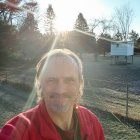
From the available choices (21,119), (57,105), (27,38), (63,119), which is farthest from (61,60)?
(27,38)

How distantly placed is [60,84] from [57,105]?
0.17 meters

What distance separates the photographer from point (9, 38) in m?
33.1

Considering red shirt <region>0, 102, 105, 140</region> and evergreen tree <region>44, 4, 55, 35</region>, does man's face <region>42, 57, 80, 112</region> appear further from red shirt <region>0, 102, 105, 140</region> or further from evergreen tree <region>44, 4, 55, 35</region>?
evergreen tree <region>44, 4, 55, 35</region>

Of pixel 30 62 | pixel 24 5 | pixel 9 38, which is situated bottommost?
pixel 30 62

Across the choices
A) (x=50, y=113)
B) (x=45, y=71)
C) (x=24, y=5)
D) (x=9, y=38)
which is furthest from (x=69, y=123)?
(x=24, y=5)

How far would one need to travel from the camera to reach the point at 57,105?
2477 millimetres

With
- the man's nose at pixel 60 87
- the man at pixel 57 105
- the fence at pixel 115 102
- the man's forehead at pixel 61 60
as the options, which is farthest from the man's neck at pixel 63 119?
the fence at pixel 115 102

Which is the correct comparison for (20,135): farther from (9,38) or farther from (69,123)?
(9,38)

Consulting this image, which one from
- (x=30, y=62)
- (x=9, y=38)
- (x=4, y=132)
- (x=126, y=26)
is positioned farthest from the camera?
(x=126, y=26)

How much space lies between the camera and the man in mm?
2342

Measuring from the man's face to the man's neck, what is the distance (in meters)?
0.04

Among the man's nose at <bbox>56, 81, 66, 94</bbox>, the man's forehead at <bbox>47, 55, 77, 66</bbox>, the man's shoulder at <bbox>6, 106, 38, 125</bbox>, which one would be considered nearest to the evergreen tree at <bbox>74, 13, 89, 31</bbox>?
the man's forehead at <bbox>47, 55, 77, 66</bbox>

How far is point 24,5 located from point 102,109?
41.6m

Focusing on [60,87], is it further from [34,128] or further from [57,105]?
[34,128]
